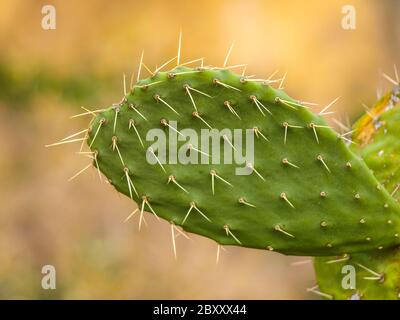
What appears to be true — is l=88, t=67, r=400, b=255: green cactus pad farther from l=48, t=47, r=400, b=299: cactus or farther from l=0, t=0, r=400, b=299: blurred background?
l=0, t=0, r=400, b=299: blurred background

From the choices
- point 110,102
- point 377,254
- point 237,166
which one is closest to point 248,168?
point 237,166

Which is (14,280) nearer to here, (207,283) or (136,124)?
(207,283)

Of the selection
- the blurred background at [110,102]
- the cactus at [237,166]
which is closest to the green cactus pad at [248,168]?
the cactus at [237,166]

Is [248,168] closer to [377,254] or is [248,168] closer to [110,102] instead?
[377,254]

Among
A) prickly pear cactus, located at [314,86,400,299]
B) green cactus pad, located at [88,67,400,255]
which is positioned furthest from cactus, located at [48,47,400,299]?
prickly pear cactus, located at [314,86,400,299]

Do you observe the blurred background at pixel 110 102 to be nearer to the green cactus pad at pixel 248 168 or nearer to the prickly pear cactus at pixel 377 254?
the prickly pear cactus at pixel 377 254
